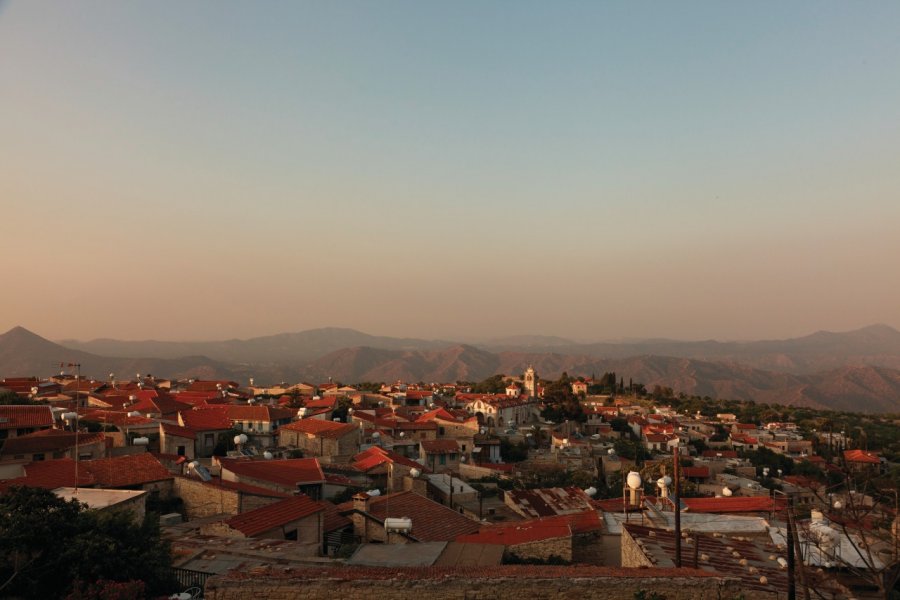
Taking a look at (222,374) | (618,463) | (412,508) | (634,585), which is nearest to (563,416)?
(618,463)

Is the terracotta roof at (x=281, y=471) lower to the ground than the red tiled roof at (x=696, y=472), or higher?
higher

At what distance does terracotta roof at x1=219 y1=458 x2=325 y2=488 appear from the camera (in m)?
21.0

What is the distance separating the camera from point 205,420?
3522 cm

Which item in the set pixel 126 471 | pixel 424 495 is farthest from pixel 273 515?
pixel 424 495

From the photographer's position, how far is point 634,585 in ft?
30.0

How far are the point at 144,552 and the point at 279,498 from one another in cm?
717

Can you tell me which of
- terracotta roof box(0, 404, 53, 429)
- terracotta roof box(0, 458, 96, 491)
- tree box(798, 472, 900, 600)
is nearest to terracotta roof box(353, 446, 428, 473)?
terracotta roof box(0, 458, 96, 491)

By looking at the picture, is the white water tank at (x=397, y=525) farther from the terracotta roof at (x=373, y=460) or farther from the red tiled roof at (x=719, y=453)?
the red tiled roof at (x=719, y=453)

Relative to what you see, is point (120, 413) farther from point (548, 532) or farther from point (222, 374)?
point (222, 374)

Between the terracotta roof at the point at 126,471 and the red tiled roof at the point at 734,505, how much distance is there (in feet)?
54.1

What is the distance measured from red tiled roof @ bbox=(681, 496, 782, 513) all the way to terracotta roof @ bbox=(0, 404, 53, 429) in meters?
28.4

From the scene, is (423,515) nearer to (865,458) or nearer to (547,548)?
(547,548)

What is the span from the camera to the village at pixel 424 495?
10.8 m

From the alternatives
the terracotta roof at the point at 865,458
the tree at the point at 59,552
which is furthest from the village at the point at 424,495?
the terracotta roof at the point at 865,458
